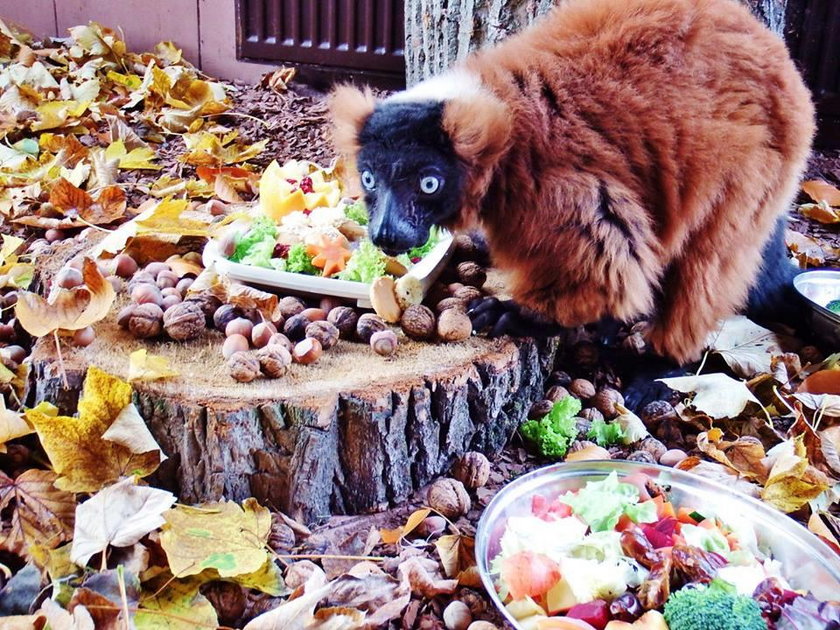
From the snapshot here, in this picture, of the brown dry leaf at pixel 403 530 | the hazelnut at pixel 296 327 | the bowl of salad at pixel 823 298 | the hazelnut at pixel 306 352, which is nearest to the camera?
the brown dry leaf at pixel 403 530

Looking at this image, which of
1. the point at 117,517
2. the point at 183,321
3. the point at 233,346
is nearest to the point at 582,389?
the point at 233,346

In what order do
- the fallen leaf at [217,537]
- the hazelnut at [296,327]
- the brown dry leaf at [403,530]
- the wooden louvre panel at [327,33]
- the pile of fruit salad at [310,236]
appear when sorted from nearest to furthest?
the fallen leaf at [217,537], the brown dry leaf at [403,530], the hazelnut at [296,327], the pile of fruit salad at [310,236], the wooden louvre panel at [327,33]

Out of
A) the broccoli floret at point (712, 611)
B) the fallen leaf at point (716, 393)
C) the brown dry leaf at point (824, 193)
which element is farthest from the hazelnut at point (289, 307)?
the brown dry leaf at point (824, 193)

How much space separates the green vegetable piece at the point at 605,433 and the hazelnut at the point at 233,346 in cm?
85

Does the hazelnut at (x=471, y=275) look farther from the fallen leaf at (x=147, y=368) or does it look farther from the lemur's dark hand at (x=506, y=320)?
the fallen leaf at (x=147, y=368)

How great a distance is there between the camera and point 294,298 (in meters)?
1.99

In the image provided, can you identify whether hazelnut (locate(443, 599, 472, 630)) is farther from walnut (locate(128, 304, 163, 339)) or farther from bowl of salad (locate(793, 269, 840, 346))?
bowl of salad (locate(793, 269, 840, 346))

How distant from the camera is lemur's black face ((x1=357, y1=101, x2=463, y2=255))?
178 cm

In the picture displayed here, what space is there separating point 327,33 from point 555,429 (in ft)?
9.22

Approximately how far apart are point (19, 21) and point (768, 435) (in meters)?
4.61

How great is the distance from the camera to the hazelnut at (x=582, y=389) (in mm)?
2088

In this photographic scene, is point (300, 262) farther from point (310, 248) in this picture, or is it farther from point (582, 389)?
point (582, 389)

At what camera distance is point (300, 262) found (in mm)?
2100

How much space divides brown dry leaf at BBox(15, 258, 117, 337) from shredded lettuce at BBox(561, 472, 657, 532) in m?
1.04
